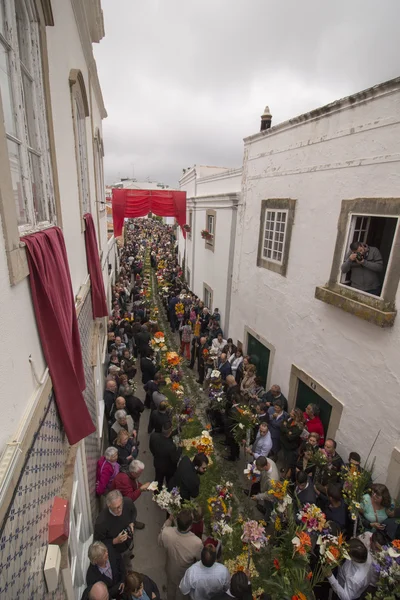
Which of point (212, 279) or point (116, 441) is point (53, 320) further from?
point (212, 279)

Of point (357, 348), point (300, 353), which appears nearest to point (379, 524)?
point (357, 348)

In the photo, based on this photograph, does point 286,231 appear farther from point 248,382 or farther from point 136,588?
point 136,588

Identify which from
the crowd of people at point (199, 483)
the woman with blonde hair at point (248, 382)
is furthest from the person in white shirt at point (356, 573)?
the woman with blonde hair at point (248, 382)

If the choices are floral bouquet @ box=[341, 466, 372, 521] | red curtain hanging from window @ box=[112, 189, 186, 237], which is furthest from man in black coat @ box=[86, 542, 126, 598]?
red curtain hanging from window @ box=[112, 189, 186, 237]

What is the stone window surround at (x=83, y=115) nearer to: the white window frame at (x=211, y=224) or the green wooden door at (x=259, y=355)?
the green wooden door at (x=259, y=355)

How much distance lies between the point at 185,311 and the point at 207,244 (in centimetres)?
323

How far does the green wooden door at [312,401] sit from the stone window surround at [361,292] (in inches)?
82.7

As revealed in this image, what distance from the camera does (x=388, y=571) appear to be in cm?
328

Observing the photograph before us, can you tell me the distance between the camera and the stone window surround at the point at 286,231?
6.90 metres

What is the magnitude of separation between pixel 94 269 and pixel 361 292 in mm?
4918

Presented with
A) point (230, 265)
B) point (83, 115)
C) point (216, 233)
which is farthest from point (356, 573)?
point (216, 233)

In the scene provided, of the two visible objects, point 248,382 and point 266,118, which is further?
point 266,118

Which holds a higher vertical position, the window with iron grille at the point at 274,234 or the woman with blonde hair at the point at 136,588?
the window with iron grille at the point at 274,234

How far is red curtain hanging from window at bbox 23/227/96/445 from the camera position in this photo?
221 centimetres
